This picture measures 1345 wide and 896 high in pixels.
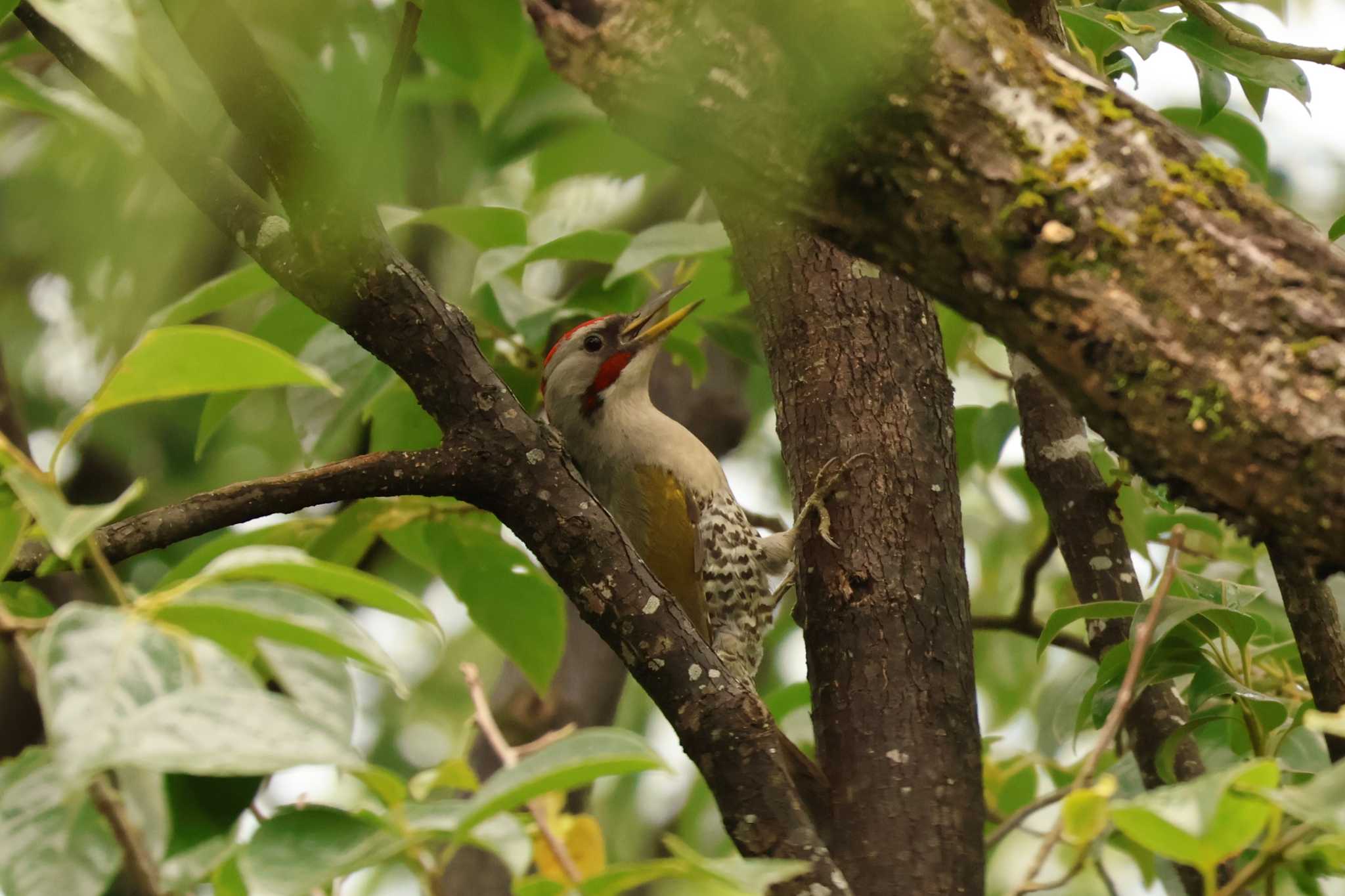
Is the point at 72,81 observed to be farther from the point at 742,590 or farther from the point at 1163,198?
the point at 1163,198

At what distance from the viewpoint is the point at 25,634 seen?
128 centimetres

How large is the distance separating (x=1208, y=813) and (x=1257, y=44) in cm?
138

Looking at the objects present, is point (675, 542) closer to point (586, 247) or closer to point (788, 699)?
point (788, 699)

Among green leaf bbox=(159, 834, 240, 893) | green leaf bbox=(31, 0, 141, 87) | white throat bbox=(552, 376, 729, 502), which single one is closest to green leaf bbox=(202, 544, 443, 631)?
green leaf bbox=(159, 834, 240, 893)

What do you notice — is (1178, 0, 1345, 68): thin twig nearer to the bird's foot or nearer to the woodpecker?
the bird's foot

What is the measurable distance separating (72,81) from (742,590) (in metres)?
2.35

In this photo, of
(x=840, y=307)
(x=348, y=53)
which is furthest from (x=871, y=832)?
(x=348, y=53)

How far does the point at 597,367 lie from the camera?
4.21 m

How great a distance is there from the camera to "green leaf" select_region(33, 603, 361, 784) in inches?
38.7

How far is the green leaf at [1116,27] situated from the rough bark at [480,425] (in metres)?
1.10

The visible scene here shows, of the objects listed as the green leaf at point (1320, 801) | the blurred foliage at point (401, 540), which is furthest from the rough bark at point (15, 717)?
the green leaf at point (1320, 801)

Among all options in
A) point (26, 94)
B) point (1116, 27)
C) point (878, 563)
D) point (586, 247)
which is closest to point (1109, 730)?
point (878, 563)

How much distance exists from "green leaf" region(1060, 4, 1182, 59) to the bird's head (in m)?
1.86

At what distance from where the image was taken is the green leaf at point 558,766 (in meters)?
1.14
